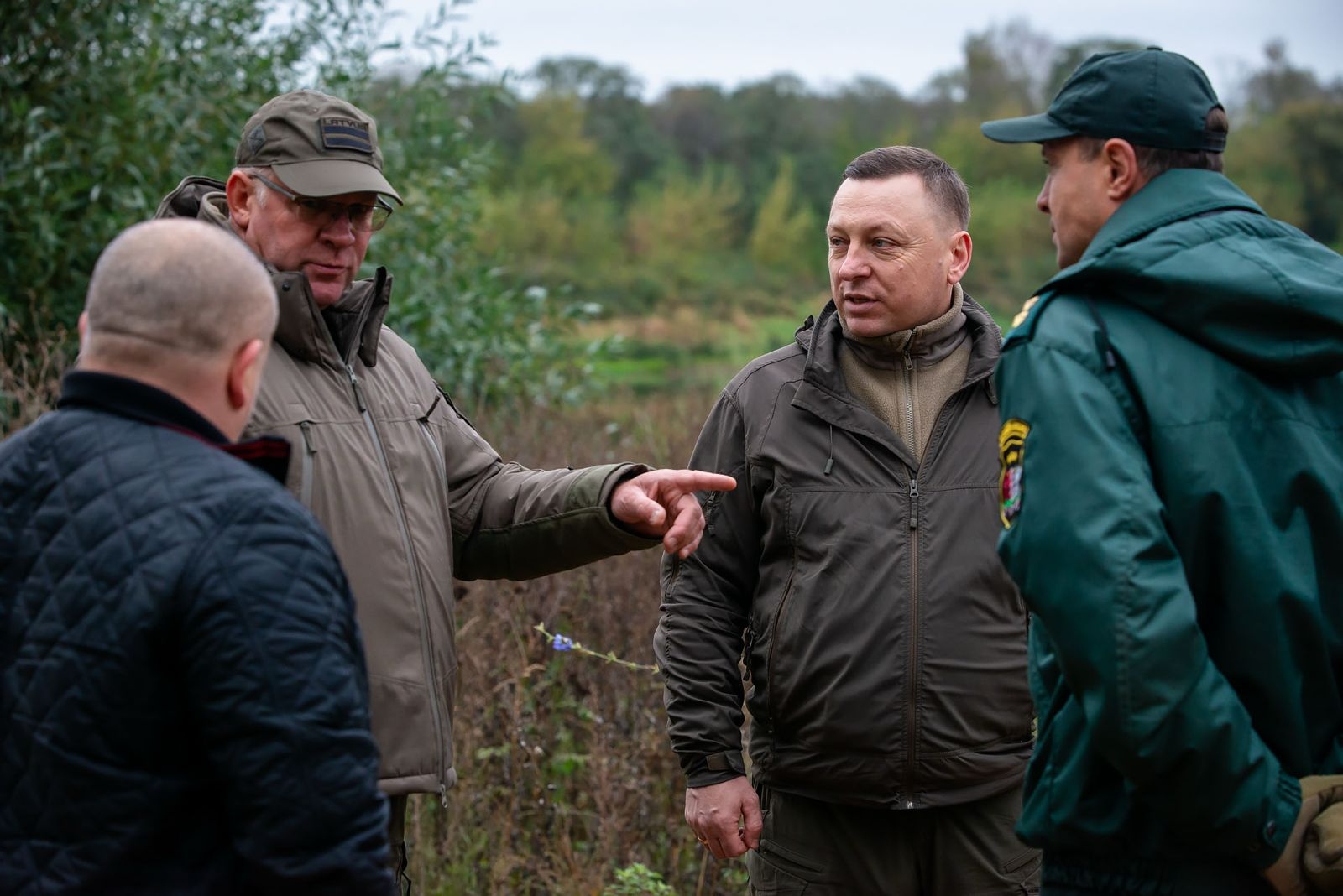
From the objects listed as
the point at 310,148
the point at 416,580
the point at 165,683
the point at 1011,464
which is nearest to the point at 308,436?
the point at 416,580

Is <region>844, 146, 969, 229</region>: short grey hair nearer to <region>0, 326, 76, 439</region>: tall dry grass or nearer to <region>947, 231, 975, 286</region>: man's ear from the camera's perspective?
<region>947, 231, 975, 286</region>: man's ear

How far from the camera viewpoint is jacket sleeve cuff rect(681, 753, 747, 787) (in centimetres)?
287

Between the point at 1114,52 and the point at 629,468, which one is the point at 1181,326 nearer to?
the point at 1114,52

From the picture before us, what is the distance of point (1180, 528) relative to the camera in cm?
193

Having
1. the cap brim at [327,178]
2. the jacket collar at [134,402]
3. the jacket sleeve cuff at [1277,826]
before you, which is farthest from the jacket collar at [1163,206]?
the cap brim at [327,178]

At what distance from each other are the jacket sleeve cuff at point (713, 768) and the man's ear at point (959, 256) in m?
1.20

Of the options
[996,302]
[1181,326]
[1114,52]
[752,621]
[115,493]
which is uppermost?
[1114,52]

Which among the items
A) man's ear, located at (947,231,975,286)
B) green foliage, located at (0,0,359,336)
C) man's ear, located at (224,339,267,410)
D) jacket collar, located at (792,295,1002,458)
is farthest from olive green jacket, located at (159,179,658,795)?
green foliage, located at (0,0,359,336)

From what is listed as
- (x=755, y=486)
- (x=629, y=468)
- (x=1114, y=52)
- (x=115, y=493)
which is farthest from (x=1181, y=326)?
(x=115, y=493)

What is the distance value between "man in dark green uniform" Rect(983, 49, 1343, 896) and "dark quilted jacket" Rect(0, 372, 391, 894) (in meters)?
1.03

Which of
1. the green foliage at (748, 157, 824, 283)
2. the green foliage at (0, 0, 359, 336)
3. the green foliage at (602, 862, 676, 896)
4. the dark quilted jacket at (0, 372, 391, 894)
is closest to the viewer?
the dark quilted jacket at (0, 372, 391, 894)

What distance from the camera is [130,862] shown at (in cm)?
168

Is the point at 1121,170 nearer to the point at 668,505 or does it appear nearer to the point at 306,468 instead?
the point at 668,505

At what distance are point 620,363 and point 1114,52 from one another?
18.3m
